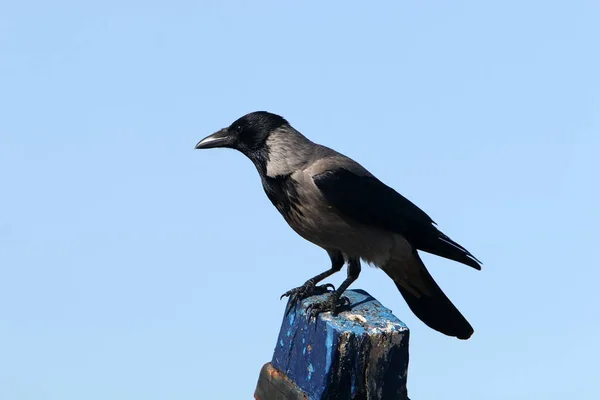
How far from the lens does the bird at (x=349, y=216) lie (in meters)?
5.41

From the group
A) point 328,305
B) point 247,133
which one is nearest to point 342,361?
point 328,305

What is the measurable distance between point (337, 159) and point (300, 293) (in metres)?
1.21

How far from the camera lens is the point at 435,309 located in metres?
5.78

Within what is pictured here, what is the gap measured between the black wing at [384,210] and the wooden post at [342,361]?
1628 millimetres

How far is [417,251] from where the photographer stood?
572cm

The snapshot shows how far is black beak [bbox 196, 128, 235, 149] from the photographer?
238 inches

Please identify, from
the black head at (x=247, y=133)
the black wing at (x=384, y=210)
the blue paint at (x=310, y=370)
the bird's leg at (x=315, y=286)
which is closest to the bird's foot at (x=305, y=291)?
the bird's leg at (x=315, y=286)

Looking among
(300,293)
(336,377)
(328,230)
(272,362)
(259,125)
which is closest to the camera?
(336,377)

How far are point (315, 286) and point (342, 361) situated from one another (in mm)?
1693

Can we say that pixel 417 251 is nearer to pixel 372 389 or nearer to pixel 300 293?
pixel 300 293

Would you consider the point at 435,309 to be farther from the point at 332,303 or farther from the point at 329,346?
the point at 329,346

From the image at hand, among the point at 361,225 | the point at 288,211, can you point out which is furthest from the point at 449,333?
the point at 288,211

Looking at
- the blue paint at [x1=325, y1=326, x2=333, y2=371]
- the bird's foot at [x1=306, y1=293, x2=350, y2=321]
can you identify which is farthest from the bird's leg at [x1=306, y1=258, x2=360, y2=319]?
the blue paint at [x1=325, y1=326, x2=333, y2=371]

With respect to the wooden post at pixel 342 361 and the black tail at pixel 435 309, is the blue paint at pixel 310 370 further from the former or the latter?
the black tail at pixel 435 309
